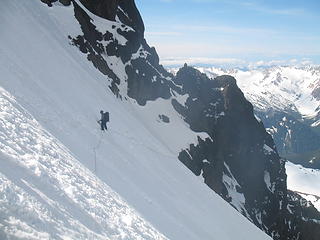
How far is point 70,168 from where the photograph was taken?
18.2 metres

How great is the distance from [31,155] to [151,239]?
7.13 meters

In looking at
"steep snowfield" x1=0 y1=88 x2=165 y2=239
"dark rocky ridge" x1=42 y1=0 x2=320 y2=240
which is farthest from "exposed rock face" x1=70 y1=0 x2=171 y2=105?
"steep snowfield" x1=0 y1=88 x2=165 y2=239

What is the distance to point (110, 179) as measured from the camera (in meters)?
23.3

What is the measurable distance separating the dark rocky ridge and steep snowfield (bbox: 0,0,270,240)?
1869 centimetres

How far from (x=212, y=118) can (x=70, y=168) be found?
91230mm

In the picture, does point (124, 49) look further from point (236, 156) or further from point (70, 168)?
point (70, 168)

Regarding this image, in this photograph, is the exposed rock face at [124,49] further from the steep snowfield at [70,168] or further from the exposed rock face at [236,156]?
the exposed rock face at [236,156]

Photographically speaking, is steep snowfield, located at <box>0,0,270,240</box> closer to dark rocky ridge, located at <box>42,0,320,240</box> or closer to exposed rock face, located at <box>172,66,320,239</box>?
dark rocky ridge, located at <box>42,0,320,240</box>

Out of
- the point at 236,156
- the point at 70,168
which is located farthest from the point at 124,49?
the point at 70,168

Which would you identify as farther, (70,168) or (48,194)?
Result: (70,168)

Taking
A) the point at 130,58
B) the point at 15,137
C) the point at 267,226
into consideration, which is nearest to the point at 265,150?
the point at 267,226

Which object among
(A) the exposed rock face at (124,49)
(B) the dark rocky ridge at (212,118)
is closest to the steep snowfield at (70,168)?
(A) the exposed rock face at (124,49)

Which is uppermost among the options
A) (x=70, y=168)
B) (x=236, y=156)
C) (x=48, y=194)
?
(x=48, y=194)

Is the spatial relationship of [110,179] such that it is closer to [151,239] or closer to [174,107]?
[151,239]
